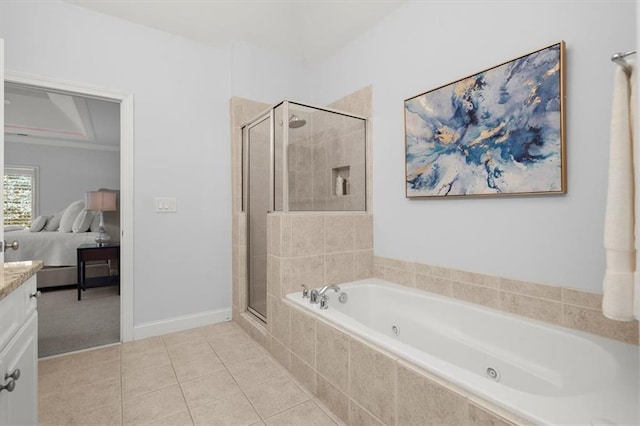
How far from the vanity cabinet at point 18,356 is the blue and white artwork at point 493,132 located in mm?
2029

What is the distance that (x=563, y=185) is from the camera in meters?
1.47

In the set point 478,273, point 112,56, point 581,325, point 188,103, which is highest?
point 112,56

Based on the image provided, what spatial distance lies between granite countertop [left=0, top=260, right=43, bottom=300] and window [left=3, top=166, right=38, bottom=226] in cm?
628

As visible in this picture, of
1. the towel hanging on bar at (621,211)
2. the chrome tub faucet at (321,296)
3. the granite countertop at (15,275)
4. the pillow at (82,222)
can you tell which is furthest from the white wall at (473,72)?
the pillow at (82,222)

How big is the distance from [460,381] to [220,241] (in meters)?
2.31

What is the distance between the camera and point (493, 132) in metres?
1.72

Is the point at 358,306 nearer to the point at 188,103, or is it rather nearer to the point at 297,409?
the point at 297,409

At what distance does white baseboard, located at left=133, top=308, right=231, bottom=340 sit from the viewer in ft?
8.27

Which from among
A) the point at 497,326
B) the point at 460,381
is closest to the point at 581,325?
the point at 497,326

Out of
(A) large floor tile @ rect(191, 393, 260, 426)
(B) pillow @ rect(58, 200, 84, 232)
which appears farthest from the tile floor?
(B) pillow @ rect(58, 200, 84, 232)

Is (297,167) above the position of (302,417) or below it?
above

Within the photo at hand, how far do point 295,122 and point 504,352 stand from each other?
6.30 ft

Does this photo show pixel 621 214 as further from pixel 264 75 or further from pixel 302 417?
pixel 264 75

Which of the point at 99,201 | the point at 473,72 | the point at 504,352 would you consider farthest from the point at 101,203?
the point at 504,352
